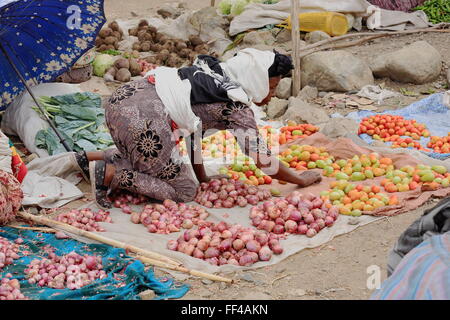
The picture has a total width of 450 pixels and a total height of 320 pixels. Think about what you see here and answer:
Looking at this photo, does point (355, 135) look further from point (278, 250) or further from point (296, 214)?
point (278, 250)

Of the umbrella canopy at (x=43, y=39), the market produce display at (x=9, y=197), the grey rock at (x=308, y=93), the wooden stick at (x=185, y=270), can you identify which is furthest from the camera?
the grey rock at (x=308, y=93)

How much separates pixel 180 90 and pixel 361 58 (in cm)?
421

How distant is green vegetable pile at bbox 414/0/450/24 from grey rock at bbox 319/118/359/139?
157 inches

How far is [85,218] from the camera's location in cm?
415

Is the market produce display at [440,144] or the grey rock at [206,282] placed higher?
the grey rock at [206,282]

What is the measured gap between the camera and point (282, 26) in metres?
8.59

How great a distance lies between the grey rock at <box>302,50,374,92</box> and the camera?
714 cm

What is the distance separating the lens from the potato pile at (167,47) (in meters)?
8.47


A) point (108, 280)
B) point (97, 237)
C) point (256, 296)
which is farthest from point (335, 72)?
point (108, 280)

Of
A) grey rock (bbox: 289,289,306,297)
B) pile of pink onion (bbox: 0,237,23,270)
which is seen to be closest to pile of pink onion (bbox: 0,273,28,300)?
pile of pink onion (bbox: 0,237,23,270)

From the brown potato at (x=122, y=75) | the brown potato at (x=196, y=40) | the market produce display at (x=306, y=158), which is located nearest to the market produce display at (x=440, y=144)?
the market produce display at (x=306, y=158)

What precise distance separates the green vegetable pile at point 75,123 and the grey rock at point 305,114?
1.87 meters

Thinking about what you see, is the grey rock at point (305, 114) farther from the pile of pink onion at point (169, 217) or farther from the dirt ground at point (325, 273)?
the pile of pink onion at point (169, 217)

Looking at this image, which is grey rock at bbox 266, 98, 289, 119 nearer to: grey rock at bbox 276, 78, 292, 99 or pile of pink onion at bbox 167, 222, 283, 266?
grey rock at bbox 276, 78, 292, 99
